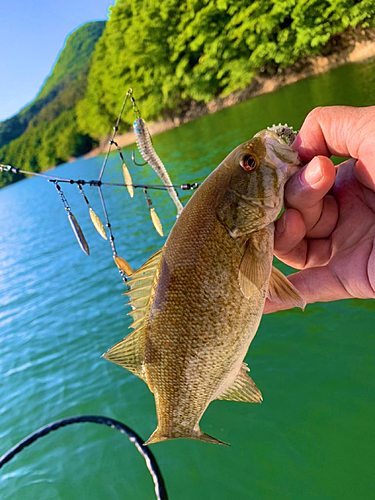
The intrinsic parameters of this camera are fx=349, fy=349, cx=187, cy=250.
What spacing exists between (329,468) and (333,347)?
5.64 feet

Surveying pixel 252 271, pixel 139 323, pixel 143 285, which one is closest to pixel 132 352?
pixel 139 323

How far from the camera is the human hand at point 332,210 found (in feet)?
7.00

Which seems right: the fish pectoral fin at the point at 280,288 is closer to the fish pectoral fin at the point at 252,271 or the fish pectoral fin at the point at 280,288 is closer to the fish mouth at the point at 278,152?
the fish pectoral fin at the point at 252,271

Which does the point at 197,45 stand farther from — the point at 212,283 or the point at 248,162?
the point at 212,283

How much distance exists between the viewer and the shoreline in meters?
30.9

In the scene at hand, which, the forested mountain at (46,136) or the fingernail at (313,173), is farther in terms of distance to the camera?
the forested mountain at (46,136)

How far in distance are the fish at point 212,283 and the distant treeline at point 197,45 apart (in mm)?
37119

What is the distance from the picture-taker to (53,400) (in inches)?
243

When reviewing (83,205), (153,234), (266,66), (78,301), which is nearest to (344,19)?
(266,66)

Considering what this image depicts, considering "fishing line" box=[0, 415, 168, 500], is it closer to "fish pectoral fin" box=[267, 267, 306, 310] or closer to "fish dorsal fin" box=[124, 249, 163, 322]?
"fish dorsal fin" box=[124, 249, 163, 322]

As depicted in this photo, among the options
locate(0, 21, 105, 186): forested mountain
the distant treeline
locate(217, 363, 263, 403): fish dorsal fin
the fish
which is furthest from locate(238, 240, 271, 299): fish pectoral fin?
locate(0, 21, 105, 186): forested mountain

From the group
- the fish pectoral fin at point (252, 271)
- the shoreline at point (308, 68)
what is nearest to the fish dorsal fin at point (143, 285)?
the fish pectoral fin at point (252, 271)

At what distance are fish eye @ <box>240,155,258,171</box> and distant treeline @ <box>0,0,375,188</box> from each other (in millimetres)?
37086

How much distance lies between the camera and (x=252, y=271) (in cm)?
200
